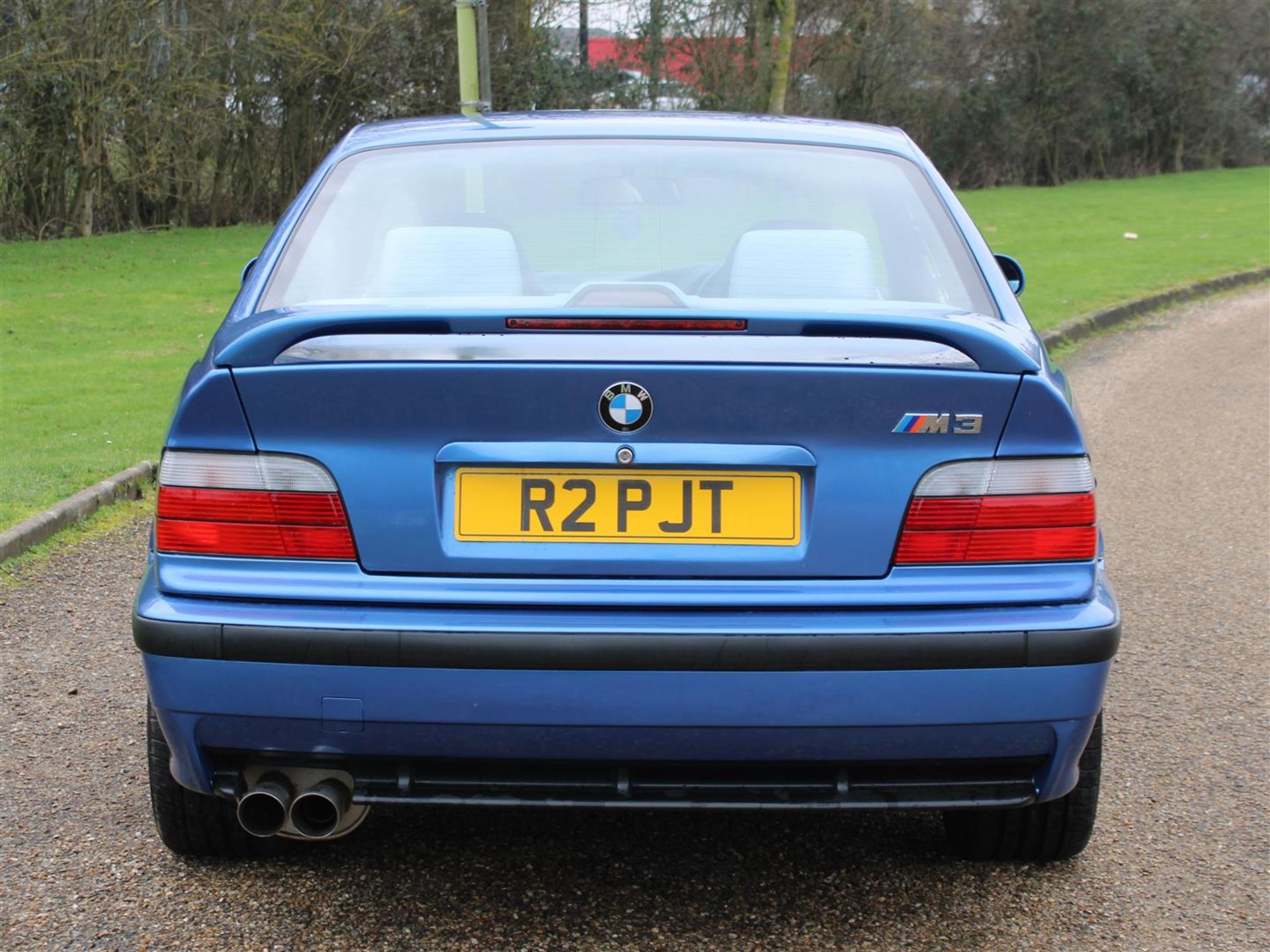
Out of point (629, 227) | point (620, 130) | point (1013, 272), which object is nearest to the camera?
point (629, 227)

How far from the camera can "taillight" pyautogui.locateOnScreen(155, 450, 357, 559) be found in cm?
267

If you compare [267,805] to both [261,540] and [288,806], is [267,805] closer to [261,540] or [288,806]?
[288,806]

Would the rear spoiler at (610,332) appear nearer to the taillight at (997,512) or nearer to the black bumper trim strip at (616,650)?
the taillight at (997,512)

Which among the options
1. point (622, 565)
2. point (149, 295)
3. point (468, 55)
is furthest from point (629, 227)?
point (149, 295)

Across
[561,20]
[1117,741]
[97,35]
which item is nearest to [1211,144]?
[561,20]

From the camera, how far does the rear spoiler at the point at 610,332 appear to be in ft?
8.79

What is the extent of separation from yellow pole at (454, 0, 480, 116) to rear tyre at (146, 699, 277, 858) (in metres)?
8.81

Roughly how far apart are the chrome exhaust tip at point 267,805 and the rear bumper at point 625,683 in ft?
0.31

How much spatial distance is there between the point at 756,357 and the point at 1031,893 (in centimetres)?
135

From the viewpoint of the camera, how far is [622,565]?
265 cm

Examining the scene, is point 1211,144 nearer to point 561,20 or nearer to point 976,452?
point 561,20

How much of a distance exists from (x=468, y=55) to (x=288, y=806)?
32.0 ft

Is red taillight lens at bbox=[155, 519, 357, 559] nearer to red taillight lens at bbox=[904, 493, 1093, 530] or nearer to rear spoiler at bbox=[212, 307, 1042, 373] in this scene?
rear spoiler at bbox=[212, 307, 1042, 373]

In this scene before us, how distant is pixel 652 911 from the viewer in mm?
3076
